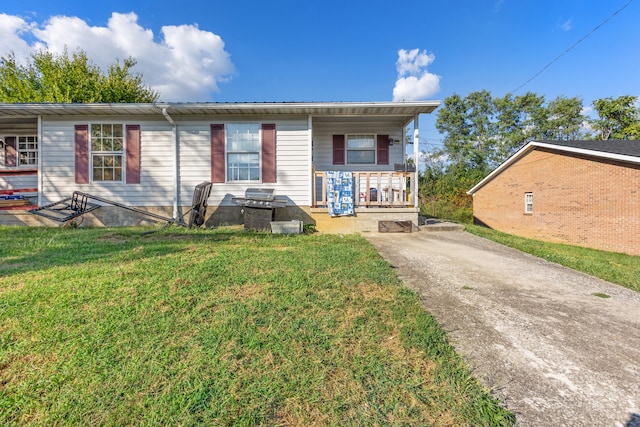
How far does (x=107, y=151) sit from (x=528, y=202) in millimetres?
17136

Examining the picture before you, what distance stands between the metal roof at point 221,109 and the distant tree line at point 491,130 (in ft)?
42.7

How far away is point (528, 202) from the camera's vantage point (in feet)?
43.3

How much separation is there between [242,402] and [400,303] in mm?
1650

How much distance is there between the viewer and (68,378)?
1.56 meters

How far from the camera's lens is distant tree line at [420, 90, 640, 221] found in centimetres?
1967

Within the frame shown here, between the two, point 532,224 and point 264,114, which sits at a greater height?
point 264,114

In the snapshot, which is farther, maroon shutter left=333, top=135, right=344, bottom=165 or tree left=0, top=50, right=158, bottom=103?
tree left=0, top=50, right=158, bottom=103

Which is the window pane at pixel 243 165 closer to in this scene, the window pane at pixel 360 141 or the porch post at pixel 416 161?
the window pane at pixel 360 141

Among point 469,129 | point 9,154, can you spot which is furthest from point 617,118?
point 9,154

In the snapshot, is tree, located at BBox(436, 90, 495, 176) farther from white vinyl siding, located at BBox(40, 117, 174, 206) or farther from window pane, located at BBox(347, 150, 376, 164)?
white vinyl siding, located at BBox(40, 117, 174, 206)

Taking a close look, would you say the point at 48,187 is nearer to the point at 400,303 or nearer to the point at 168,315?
the point at 168,315

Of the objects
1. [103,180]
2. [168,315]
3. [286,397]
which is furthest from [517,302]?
[103,180]

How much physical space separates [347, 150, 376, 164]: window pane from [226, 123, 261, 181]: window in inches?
129

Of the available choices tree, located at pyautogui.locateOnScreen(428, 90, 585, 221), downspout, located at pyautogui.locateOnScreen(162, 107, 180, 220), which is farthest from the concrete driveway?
tree, located at pyautogui.locateOnScreen(428, 90, 585, 221)
